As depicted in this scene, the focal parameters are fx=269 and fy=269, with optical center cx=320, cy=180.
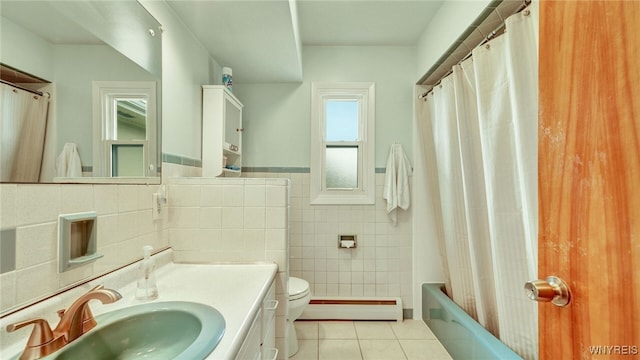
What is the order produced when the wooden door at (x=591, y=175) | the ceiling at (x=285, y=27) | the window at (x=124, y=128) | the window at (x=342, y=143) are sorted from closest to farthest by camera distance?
the wooden door at (x=591, y=175)
the window at (x=124, y=128)
the ceiling at (x=285, y=27)
the window at (x=342, y=143)

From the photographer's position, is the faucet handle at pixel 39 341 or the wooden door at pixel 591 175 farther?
the faucet handle at pixel 39 341

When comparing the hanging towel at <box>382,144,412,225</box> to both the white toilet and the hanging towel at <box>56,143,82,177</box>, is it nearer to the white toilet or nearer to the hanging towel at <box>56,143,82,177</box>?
the white toilet

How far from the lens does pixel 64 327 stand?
0.67m

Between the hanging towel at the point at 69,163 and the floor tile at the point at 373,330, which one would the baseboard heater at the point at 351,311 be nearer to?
the floor tile at the point at 373,330

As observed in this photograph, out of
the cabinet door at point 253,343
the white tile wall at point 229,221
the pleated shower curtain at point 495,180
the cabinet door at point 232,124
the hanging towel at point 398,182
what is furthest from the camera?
the hanging towel at point 398,182

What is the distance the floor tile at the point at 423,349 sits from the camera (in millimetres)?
1858

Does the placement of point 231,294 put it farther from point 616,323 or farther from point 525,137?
point 525,137

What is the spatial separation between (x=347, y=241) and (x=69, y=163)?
1.99 m

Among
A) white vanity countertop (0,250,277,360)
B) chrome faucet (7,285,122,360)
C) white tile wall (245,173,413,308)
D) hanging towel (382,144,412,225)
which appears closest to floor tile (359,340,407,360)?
white tile wall (245,173,413,308)

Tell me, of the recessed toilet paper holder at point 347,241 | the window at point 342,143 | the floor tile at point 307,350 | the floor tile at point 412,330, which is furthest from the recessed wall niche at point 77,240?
the floor tile at point 412,330

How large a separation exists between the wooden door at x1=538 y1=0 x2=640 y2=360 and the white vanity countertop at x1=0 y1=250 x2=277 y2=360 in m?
0.74

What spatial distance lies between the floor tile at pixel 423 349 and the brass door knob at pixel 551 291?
1612 mm

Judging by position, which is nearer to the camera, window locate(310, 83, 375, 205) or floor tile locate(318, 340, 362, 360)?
floor tile locate(318, 340, 362, 360)

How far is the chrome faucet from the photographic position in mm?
607
